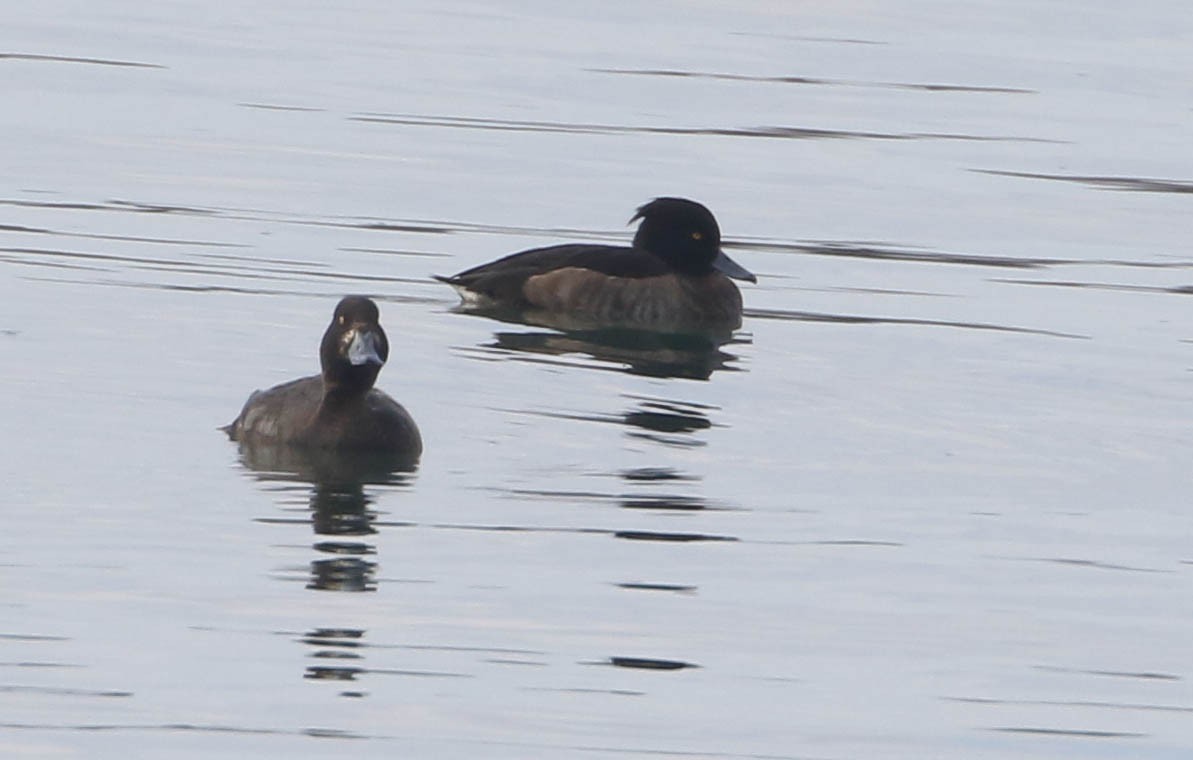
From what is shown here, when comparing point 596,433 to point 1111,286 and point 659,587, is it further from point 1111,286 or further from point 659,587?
point 1111,286

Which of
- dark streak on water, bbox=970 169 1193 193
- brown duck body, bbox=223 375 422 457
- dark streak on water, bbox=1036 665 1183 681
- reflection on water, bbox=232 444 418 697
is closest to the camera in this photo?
reflection on water, bbox=232 444 418 697

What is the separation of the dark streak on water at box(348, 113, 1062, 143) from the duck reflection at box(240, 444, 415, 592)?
13534mm

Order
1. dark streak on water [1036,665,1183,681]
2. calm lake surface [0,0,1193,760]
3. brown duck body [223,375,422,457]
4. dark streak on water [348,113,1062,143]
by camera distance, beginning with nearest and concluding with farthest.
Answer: calm lake surface [0,0,1193,760] < dark streak on water [1036,665,1183,681] < brown duck body [223,375,422,457] < dark streak on water [348,113,1062,143]

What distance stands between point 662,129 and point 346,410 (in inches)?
546

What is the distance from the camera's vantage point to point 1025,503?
1206 cm

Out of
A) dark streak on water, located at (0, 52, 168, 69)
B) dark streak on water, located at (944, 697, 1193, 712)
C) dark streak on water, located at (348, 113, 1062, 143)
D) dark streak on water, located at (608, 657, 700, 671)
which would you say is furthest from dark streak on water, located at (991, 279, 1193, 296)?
dark streak on water, located at (0, 52, 168, 69)

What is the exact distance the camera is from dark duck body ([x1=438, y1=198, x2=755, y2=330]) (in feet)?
58.6

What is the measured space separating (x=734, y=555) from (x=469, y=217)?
35.6 ft

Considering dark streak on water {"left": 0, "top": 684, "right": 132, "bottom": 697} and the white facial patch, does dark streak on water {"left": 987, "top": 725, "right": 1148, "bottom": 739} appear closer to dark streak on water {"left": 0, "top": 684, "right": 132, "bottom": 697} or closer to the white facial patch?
dark streak on water {"left": 0, "top": 684, "right": 132, "bottom": 697}

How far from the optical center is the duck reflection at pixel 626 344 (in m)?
16.0

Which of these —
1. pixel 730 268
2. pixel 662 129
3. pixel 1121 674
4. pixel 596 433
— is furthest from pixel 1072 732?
pixel 662 129

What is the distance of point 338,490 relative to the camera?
12008 millimetres

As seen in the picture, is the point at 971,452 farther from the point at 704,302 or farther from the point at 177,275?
the point at 177,275

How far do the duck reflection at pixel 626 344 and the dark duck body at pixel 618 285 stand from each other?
0.44 ft
